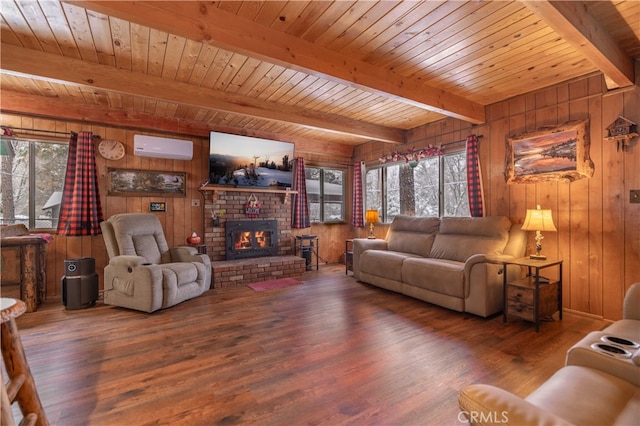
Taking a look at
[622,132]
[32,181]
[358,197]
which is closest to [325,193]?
[358,197]

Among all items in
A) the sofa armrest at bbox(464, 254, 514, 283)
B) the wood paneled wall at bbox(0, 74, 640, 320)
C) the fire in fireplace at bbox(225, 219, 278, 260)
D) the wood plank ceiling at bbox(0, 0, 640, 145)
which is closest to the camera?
the wood plank ceiling at bbox(0, 0, 640, 145)

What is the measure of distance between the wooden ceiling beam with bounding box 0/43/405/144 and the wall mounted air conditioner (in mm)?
1247

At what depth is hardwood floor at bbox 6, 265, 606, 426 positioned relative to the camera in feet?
5.40

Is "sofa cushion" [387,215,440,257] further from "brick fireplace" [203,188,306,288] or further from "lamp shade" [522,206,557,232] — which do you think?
"brick fireplace" [203,188,306,288]

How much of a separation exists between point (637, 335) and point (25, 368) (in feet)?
9.88

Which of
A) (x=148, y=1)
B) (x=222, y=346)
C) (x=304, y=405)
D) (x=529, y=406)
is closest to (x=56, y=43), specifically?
(x=148, y=1)

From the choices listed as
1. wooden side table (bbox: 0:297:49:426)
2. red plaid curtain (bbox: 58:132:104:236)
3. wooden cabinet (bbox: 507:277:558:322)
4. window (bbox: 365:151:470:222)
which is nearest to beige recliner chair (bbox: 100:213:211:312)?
red plaid curtain (bbox: 58:132:104:236)

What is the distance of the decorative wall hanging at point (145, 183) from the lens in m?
4.14

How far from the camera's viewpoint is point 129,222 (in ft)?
12.3

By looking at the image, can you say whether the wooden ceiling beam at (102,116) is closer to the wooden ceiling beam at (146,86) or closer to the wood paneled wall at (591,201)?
the wooden ceiling beam at (146,86)

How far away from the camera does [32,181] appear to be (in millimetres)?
3727

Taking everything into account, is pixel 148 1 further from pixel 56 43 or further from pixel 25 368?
pixel 25 368

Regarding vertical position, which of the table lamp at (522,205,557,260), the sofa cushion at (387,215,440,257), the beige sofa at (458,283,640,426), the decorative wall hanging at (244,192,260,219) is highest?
the decorative wall hanging at (244,192,260,219)

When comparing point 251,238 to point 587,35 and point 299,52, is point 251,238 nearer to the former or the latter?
point 299,52
